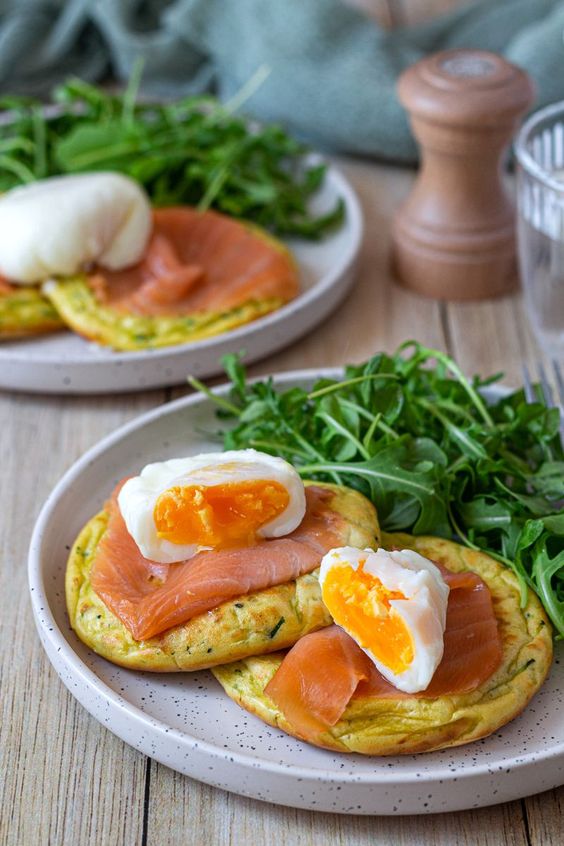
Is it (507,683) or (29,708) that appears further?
(29,708)

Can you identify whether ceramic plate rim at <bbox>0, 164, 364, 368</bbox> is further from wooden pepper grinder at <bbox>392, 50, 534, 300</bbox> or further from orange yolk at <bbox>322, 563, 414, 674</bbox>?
orange yolk at <bbox>322, 563, 414, 674</bbox>

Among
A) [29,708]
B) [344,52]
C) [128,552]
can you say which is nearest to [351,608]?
[128,552]

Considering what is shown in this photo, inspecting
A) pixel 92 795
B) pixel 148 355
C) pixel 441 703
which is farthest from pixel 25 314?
pixel 441 703

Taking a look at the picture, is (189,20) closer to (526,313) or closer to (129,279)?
(129,279)

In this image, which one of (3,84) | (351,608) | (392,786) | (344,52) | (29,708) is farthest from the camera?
(3,84)

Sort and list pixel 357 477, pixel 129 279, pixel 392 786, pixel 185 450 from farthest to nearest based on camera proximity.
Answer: pixel 129 279 → pixel 185 450 → pixel 357 477 → pixel 392 786

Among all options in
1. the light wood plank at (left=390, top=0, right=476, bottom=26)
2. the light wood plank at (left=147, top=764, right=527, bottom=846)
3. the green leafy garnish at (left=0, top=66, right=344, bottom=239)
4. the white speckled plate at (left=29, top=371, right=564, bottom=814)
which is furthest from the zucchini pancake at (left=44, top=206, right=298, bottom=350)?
the light wood plank at (left=390, top=0, right=476, bottom=26)
